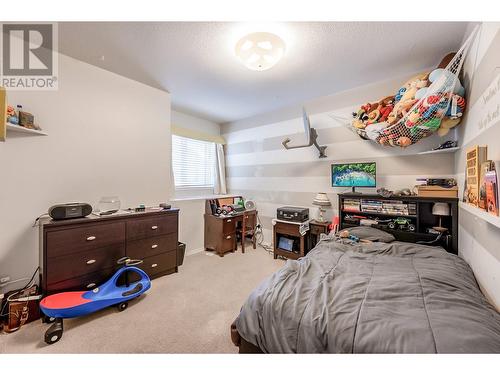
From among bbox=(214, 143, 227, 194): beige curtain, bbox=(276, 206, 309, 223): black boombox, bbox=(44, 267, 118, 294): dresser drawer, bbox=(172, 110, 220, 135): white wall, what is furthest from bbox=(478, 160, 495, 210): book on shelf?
→ bbox=(172, 110, 220, 135): white wall

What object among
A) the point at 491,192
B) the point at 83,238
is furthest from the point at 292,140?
the point at 83,238

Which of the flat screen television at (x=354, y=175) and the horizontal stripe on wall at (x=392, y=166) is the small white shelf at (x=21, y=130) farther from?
the flat screen television at (x=354, y=175)

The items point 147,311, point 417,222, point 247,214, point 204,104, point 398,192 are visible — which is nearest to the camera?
point 147,311

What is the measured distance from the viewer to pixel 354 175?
2.65m

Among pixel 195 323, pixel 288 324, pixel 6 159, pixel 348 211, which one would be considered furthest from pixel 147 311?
pixel 348 211

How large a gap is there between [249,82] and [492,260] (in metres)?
2.74

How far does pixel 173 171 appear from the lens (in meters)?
3.47

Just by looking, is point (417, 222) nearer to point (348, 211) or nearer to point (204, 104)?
point (348, 211)

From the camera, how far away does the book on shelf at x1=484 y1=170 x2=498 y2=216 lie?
1.06 meters

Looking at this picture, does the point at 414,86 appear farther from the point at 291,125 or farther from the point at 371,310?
the point at 371,310

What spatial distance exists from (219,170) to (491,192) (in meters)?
3.72

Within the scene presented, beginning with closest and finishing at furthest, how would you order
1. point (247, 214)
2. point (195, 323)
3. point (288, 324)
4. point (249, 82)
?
1. point (288, 324)
2. point (195, 323)
3. point (249, 82)
4. point (247, 214)

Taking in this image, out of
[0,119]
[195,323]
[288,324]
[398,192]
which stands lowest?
[195,323]

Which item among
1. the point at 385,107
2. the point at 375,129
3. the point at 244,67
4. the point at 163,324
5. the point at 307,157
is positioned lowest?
the point at 163,324
